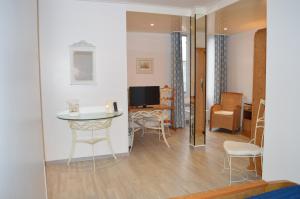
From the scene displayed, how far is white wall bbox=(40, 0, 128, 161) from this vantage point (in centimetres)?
387

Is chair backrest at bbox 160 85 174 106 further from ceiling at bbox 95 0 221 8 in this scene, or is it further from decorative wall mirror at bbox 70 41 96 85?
decorative wall mirror at bbox 70 41 96 85

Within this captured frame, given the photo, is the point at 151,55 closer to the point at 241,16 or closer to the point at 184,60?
the point at 184,60

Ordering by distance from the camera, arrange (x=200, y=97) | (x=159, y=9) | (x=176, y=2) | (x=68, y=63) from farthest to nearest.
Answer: (x=200, y=97), (x=159, y=9), (x=176, y=2), (x=68, y=63)

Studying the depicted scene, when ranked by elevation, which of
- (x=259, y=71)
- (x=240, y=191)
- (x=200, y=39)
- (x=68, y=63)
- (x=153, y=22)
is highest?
(x=153, y=22)

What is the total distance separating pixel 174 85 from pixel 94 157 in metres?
3.14

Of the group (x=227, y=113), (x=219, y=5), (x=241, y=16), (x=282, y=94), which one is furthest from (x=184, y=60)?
(x=282, y=94)

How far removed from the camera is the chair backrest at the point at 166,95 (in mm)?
6392

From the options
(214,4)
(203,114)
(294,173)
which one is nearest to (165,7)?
(214,4)

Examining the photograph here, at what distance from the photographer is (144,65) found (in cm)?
646

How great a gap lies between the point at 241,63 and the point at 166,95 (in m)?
2.33

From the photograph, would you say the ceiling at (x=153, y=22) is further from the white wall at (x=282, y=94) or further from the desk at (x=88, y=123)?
the white wall at (x=282, y=94)

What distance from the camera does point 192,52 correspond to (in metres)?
4.61

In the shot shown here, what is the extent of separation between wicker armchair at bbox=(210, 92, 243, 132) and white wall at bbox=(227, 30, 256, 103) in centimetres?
37

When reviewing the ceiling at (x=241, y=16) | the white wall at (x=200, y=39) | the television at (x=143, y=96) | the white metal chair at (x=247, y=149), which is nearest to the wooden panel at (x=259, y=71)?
the white metal chair at (x=247, y=149)
